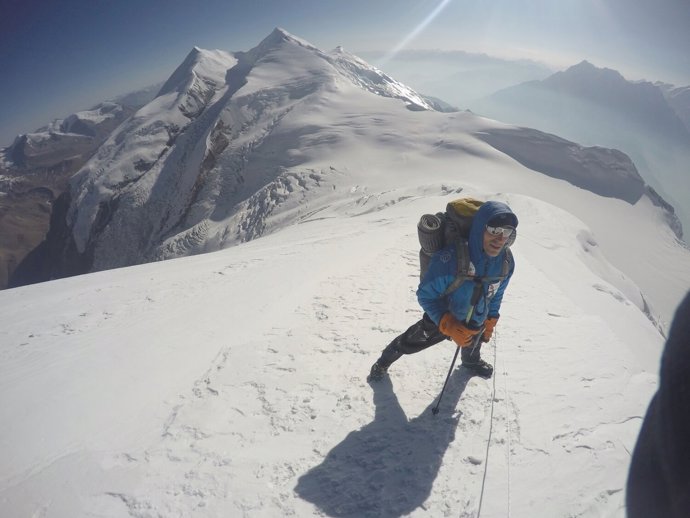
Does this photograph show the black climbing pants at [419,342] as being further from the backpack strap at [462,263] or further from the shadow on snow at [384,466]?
the backpack strap at [462,263]

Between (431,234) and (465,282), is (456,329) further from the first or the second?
(431,234)

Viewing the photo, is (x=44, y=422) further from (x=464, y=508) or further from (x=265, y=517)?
(x=464, y=508)

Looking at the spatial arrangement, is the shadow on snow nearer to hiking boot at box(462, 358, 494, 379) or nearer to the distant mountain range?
hiking boot at box(462, 358, 494, 379)

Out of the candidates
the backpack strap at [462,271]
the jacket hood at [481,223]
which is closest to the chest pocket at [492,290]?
the backpack strap at [462,271]

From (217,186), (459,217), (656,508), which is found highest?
(459,217)

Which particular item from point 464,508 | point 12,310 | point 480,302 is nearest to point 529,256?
point 480,302

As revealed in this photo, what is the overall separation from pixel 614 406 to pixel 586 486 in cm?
128

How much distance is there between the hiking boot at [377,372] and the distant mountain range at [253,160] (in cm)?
2128

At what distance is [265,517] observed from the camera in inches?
111

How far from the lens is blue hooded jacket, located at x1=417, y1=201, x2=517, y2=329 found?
10.6 ft

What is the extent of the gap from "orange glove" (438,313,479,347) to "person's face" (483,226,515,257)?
2.45 ft

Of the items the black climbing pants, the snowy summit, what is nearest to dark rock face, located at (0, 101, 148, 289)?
the snowy summit

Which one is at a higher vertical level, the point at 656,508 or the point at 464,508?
the point at 656,508

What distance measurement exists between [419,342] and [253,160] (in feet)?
127
